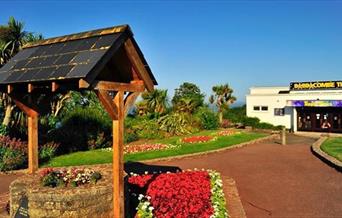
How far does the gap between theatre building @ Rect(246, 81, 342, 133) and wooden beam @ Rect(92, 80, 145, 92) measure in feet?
95.1

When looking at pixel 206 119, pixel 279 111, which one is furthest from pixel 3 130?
pixel 279 111

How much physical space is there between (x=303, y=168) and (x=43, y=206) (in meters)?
10.8

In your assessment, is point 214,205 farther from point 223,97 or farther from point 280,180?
point 223,97

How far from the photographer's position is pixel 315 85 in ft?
116

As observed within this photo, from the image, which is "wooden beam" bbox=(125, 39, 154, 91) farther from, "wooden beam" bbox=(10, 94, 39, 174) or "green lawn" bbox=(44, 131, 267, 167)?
"green lawn" bbox=(44, 131, 267, 167)

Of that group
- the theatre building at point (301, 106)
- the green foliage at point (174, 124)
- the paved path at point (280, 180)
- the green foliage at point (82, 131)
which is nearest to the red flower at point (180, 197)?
the paved path at point (280, 180)

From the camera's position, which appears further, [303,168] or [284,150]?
[284,150]

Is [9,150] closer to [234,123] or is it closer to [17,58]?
[17,58]

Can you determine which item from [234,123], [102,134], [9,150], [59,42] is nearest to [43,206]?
[59,42]

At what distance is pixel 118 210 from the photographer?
6.49 meters

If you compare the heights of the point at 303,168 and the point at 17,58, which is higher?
the point at 17,58

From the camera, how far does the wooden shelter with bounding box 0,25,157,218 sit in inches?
235

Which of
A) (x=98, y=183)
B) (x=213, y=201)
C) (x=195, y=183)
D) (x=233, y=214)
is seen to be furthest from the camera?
(x=195, y=183)

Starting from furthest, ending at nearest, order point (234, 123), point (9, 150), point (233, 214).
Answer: point (234, 123) → point (9, 150) → point (233, 214)
